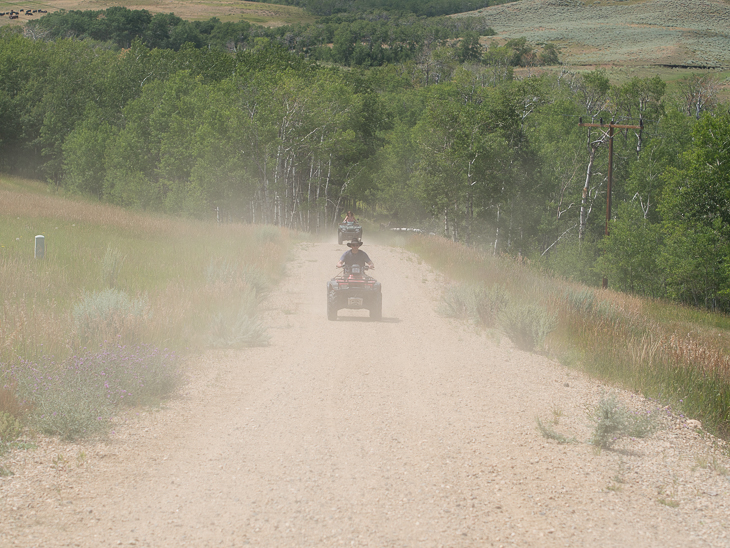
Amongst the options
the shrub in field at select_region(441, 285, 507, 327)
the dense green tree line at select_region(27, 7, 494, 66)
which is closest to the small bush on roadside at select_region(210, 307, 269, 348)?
the shrub in field at select_region(441, 285, 507, 327)

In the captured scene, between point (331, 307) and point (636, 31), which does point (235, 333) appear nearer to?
point (331, 307)

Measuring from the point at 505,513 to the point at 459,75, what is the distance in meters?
59.3

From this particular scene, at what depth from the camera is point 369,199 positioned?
2687 inches

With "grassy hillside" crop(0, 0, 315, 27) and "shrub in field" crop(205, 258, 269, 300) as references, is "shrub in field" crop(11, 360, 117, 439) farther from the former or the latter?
"grassy hillside" crop(0, 0, 315, 27)

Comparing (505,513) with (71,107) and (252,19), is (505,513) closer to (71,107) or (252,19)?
(71,107)

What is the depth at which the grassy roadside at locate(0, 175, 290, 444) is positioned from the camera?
688 cm

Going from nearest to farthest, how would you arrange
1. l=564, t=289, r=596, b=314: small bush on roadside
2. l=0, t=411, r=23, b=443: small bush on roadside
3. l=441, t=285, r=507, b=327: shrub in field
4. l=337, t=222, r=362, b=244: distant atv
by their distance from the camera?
l=0, t=411, r=23, b=443: small bush on roadside
l=564, t=289, r=596, b=314: small bush on roadside
l=441, t=285, r=507, b=327: shrub in field
l=337, t=222, r=362, b=244: distant atv

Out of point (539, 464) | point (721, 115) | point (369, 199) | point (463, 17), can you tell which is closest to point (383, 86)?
point (369, 199)

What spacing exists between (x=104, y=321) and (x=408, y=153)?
5466 centimetres

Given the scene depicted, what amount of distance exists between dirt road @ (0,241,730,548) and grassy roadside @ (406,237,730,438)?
77cm

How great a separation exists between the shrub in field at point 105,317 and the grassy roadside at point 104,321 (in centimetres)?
1

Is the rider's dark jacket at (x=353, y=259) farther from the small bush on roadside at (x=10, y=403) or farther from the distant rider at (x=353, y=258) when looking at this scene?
the small bush on roadside at (x=10, y=403)

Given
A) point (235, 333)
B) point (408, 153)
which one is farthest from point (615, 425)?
point (408, 153)

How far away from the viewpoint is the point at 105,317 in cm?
949
